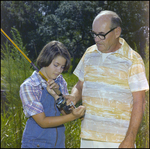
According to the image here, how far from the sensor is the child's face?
2.17 metres

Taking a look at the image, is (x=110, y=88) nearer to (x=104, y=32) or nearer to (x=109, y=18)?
(x=104, y=32)

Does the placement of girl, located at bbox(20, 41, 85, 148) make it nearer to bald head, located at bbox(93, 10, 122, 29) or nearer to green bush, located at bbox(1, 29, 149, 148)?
bald head, located at bbox(93, 10, 122, 29)

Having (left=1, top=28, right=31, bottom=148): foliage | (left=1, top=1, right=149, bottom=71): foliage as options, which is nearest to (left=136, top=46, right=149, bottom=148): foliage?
(left=1, top=28, right=31, bottom=148): foliage

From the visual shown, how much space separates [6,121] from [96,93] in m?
2.18

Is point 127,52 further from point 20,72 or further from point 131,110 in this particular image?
point 20,72

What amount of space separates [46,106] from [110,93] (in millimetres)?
514

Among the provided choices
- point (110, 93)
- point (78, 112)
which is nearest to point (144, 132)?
point (110, 93)

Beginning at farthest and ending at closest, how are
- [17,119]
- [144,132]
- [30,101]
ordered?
[144,132], [17,119], [30,101]

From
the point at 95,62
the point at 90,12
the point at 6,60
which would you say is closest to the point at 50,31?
the point at 90,12

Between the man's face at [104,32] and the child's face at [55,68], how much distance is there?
33cm

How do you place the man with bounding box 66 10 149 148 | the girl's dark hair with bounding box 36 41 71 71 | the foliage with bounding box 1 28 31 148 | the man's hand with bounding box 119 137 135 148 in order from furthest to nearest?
the foliage with bounding box 1 28 31 148 → the girl's dark hair with bounding box 36 41 71 71 → the man with bounding box 66 10 149 148 → the man's hand with bounding box 119 137 135 148

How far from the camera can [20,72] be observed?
404 cm

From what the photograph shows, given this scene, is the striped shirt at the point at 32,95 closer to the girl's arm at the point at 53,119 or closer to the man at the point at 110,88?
the girl's arm at the point at 53,119

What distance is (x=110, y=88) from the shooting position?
6.91ft
